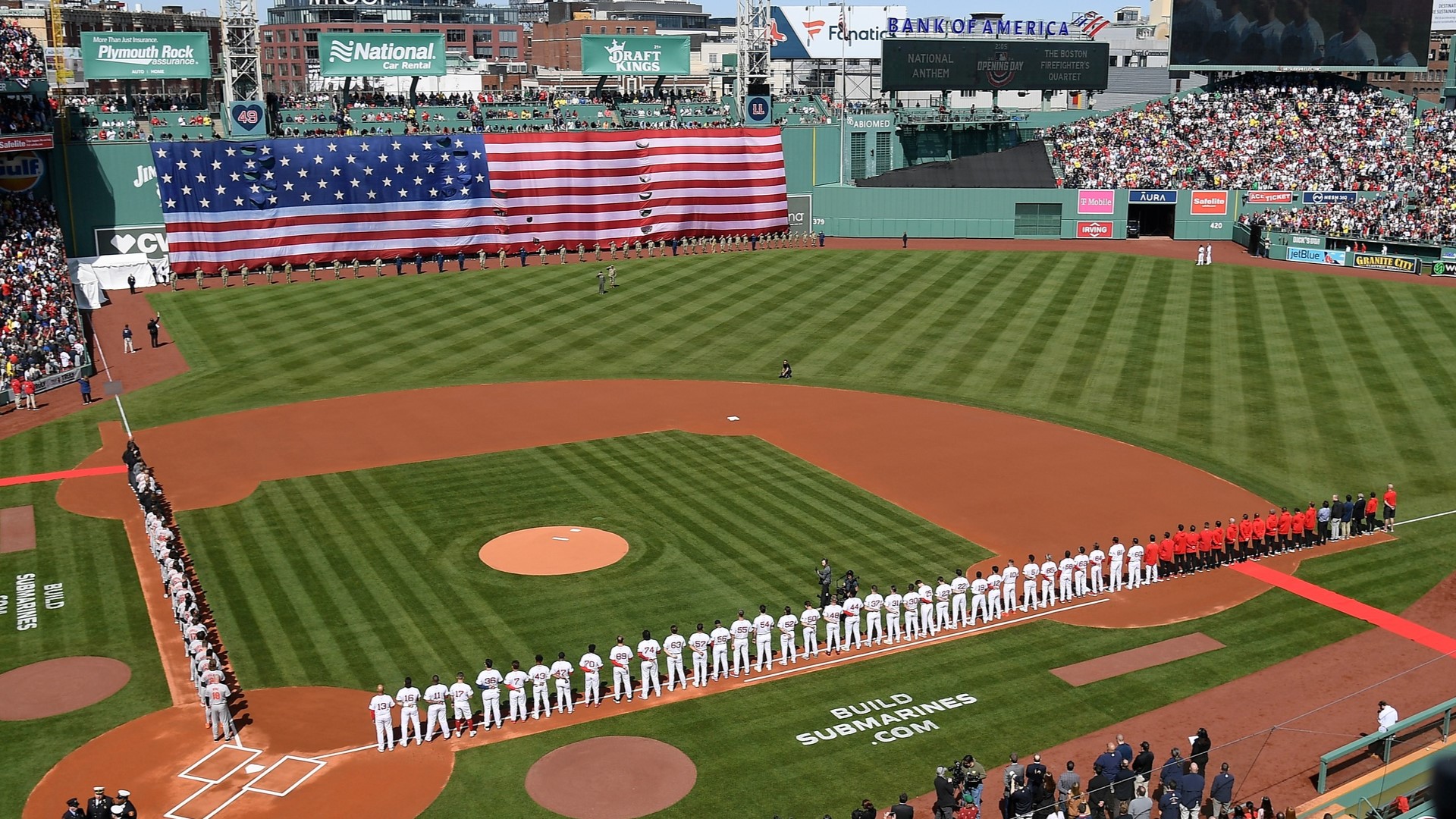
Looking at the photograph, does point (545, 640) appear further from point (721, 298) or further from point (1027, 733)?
point (721, 298)

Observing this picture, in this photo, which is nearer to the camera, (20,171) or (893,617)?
(893,617)

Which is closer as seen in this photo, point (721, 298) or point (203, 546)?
point (203, 546)

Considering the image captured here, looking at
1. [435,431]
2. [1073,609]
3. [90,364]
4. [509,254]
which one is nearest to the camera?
[1073,609]

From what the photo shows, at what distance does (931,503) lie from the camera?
105 ft

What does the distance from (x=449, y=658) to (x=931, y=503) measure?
13512 mm

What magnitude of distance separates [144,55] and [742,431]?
42.6m

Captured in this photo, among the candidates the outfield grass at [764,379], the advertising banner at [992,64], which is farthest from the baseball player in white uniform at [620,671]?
the advertising banner at [992,64]

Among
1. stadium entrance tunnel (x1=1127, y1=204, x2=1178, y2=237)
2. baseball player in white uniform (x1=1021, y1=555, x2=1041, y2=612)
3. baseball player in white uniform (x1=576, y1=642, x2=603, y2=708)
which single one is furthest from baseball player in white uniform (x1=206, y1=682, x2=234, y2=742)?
stadium entrance tunnel (x1=1127, y1=204, x2=1178, y2=237)

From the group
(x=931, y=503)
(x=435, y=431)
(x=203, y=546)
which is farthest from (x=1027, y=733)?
(x=435, y=431)

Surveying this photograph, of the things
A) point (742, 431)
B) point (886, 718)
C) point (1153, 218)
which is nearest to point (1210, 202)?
point (1153, 218)

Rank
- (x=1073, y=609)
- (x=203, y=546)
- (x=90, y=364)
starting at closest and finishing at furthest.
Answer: (x=1073, y=609)
(x=203, y=546)
(x=90, y=364)

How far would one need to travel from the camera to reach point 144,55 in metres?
63.4

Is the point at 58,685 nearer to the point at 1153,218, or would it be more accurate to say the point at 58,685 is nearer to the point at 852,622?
the point at 852,622

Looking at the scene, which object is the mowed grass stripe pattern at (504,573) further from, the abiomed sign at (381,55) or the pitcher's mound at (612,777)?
the abiomed sign at (381,55)
